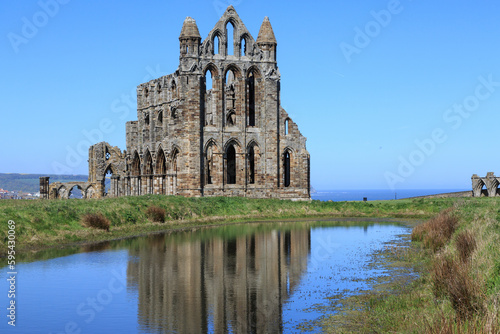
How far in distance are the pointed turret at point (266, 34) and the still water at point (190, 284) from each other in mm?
33323

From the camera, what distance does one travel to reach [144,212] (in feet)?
131

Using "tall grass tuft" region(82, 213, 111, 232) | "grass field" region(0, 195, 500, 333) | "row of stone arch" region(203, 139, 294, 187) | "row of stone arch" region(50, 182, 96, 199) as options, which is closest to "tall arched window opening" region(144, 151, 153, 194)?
"row of stone arch" region(203, 139, 294, 187)

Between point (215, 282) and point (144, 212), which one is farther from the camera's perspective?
point (144, 212)

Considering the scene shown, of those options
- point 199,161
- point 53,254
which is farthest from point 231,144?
point 53,254

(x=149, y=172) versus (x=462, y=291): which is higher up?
(x=149, y=172)

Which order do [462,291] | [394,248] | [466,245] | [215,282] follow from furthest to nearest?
[394,248] → [215,282] → [466,245] → [462,291]

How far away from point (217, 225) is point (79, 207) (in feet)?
37.9

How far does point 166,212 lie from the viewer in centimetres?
4209

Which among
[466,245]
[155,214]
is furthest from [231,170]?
[466,245]

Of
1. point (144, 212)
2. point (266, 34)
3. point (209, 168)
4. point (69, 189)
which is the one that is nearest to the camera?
point (144, 212)

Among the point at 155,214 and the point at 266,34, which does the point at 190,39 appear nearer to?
the point at 266,34

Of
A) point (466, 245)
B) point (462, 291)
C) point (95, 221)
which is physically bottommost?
point (462, 291)

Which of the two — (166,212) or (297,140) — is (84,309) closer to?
(166,212)

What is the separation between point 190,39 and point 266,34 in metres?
8.43
